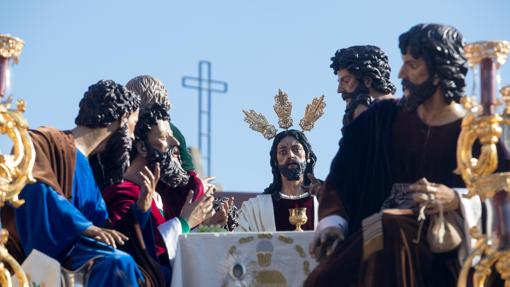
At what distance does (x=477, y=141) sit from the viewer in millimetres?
10758

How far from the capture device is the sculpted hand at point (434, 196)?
33.3 feet

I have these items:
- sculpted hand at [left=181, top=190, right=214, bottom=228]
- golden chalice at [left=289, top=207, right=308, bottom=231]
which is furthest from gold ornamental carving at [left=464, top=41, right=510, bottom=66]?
golden chalice at [left=289, top=207, right=308, bottom=231]

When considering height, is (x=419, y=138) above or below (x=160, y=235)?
above

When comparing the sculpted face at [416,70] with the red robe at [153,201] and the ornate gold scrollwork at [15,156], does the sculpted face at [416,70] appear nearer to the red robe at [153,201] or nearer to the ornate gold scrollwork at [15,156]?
the red robe at [153,201]

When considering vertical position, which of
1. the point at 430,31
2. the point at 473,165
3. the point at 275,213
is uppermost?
the point at 430,31

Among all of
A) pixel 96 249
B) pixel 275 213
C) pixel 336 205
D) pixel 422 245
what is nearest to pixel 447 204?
pixel 422 245

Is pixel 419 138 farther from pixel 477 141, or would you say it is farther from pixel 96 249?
pixel 96 249

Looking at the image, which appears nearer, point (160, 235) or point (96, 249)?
point (96, 249)

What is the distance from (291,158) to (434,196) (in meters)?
3.67

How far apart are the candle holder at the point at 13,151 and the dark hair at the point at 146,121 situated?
2.62 m

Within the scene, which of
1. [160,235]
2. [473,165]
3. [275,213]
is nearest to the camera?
[473,165]

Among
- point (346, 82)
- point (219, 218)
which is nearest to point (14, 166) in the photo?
point (219, 218)

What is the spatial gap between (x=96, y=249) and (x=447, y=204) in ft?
8.15

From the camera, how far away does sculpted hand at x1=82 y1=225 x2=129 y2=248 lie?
11.2 metres
